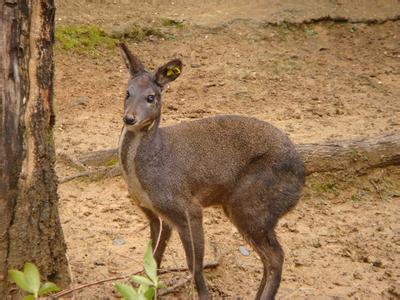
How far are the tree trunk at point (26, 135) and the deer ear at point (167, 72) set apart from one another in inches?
54.7

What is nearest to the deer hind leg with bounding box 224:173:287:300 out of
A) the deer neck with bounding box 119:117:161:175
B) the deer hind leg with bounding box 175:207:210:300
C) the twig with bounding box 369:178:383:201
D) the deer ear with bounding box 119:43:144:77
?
the deer hind leg with bounding box 175:207:210:300

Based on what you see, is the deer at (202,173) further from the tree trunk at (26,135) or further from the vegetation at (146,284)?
the vegetation at (146,284)

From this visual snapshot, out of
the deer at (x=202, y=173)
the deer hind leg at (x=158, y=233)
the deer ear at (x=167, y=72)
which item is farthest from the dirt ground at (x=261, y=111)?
the deer ear at (x=167, y=72)

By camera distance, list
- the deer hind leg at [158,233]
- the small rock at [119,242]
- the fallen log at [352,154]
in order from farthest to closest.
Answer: the fallen log at [352,154], the small rock at [119,242], the deer hind leg at [158,233]

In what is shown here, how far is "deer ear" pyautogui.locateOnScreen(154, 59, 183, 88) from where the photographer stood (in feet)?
20.0

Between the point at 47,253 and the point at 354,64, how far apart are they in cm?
715

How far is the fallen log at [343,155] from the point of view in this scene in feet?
26.4

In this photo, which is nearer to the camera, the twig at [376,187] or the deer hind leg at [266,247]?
the deer hind leg at [266,247]

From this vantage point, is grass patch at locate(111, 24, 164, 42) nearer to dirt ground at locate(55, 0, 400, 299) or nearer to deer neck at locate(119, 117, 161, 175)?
dirt ground at locate(55, 0, 400, 299)

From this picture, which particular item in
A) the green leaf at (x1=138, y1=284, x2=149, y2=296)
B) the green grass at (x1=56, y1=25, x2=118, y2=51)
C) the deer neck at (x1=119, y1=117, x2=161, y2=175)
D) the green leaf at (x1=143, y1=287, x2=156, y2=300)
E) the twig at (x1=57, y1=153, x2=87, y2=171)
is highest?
the green leaf at (x1=143, y1=287, x2=156, y2=300)

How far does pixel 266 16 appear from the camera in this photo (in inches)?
452

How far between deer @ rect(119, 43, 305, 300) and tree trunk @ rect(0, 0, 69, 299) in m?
1.05

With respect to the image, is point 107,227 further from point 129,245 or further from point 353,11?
point 353,11

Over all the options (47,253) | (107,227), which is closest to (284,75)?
(107,227)
